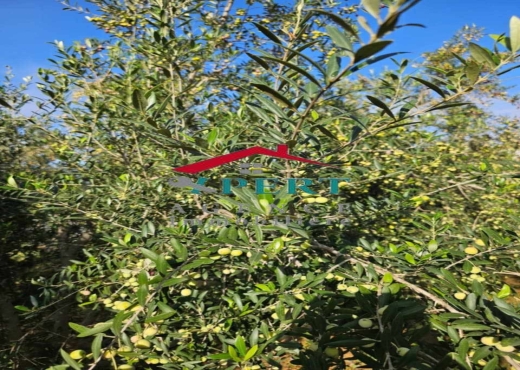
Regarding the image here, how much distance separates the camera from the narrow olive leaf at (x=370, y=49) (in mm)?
740

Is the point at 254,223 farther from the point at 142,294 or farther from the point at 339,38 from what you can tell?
the point at 339,38

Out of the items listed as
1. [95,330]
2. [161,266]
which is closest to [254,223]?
[161,266]

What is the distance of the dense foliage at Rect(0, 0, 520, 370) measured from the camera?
1.17m

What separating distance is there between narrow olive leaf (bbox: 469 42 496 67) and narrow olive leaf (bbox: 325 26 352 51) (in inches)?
20.4

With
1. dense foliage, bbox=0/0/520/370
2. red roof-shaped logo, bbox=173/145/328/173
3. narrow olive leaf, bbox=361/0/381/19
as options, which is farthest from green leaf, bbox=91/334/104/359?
narrow olive leaf, bbox=361/0/381/19

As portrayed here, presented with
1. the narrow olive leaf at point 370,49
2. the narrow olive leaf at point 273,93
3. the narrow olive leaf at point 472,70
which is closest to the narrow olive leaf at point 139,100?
the narrow olive leaf at point 273,93

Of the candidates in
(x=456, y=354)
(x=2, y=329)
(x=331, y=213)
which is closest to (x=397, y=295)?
(x=456, y=354)

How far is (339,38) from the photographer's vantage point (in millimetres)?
863

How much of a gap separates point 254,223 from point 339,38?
97cm

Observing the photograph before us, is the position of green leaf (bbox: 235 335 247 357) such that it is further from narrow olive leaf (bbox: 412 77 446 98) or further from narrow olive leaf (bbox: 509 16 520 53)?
narrow olive leaf (bbox: 509 16 520 53)

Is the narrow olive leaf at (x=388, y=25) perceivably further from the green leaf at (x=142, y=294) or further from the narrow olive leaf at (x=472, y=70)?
the green leaf at (x=142, y=294)

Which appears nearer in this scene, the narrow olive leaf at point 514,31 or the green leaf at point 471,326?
the narrow olive leaf at point 514,31

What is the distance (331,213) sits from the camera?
2.76 meters

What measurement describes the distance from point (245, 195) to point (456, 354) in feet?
3.30
